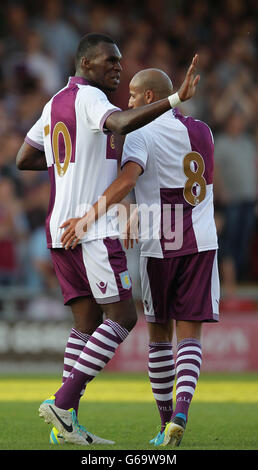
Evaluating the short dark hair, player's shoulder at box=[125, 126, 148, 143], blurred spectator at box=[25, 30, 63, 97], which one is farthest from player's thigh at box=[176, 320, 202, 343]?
blurred spectator at box=[25, 30, 63, 97]

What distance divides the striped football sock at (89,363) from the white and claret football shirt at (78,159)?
0.58 meters

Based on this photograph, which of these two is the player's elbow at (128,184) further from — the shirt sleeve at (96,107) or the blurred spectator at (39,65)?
the blurred spectator at (39,65)

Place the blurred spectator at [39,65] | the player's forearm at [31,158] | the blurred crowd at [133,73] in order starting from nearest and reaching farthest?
the player's forearm at [31,158] → the blurred crowd at [133,73] → the blurred spectator at [39,65]

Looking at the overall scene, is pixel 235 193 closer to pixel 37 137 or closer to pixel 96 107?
pixel 37 137

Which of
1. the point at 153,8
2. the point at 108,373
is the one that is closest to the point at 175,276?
the point at 108,373

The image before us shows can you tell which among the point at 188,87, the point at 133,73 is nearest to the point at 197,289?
the point at 188,87

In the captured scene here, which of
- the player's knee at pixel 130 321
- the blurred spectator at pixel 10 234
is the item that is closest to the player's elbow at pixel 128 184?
the player's knee at pixel 130 321

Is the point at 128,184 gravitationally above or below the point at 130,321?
above

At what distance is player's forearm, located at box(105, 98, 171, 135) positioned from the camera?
5.26 meters

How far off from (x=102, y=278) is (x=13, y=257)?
7.13 m

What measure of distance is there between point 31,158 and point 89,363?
1419 mm

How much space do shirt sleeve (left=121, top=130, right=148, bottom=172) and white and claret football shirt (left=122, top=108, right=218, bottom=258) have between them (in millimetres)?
21

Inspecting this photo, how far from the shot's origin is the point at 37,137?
6086 millimetres

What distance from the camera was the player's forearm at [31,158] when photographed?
6152 mm
